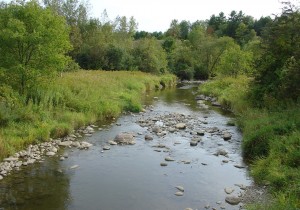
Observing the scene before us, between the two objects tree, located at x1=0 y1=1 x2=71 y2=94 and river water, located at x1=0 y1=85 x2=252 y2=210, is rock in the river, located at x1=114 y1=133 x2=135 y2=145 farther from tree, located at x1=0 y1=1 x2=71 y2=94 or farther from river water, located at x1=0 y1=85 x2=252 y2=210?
tree, located at x1=0 y1=1 x2=71 y2=94

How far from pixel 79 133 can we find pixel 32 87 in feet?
14.1

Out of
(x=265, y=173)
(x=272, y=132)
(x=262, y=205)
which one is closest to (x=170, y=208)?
(x=262, y=205)

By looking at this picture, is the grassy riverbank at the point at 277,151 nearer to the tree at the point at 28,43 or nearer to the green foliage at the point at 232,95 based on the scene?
the green foliage at the point at 232,95

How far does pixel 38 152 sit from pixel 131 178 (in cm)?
497

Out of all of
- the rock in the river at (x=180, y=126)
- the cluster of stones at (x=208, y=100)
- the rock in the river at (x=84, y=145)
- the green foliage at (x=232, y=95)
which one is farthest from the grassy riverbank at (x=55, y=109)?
the cluster of stones at (x=208, y=100)

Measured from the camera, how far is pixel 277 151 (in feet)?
42.4

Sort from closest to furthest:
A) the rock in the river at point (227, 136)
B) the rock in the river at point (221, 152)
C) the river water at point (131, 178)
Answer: the river water at point (131, 178) → the rock in the river at point (221, 152) → the rock in the river at point (227, 136)

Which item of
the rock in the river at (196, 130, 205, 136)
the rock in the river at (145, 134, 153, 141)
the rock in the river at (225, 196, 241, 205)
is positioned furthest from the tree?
the rock in the river at (225, 196, 241, 205)

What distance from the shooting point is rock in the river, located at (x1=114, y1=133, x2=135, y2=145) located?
1738 cm

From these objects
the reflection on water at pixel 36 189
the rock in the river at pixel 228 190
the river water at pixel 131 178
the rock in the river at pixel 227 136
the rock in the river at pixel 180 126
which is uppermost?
the rock in the river at pixel 227 136

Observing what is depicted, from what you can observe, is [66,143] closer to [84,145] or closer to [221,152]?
[84,145]

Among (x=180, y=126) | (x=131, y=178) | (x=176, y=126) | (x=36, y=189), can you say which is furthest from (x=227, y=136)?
(x=36, y=189)

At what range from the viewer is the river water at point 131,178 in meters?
10.5

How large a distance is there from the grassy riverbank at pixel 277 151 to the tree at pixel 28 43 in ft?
40.0
